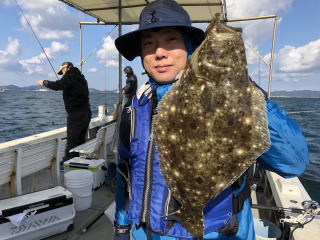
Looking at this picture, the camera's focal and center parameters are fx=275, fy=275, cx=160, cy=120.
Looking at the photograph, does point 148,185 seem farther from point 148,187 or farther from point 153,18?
point 153,18

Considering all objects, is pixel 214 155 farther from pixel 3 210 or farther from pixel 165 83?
pixel 3 210

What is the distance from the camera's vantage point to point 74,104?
A: 6660 millimetres

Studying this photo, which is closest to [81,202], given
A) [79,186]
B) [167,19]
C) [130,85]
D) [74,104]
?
[79,186]

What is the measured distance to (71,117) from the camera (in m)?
6.68

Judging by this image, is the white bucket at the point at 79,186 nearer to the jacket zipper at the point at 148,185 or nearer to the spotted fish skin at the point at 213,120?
the jacket zipper at the point at 148,185

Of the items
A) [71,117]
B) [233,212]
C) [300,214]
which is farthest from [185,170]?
[71,117]

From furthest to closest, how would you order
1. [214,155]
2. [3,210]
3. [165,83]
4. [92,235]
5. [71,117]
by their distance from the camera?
[71,117] → [92,235] → [3,210] → [165,83] → [214,155]

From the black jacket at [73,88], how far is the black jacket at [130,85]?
1558mm

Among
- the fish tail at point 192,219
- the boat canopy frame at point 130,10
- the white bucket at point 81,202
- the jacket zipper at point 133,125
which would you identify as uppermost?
the boat canopy frame at point 130,10

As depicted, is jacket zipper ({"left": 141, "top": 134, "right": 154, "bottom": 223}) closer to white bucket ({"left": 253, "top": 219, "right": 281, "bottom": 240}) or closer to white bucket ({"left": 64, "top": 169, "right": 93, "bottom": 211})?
white bucket ({"left": 253, "top": 219, "right": 281, "bottom": 240})

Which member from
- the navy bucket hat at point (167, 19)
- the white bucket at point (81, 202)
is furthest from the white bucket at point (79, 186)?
the navy bucket hat at point (167, 19)

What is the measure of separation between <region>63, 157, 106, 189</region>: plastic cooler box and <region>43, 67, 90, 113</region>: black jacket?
4.99 ft

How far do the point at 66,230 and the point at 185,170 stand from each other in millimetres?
3378

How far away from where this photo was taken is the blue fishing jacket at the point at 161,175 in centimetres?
155
